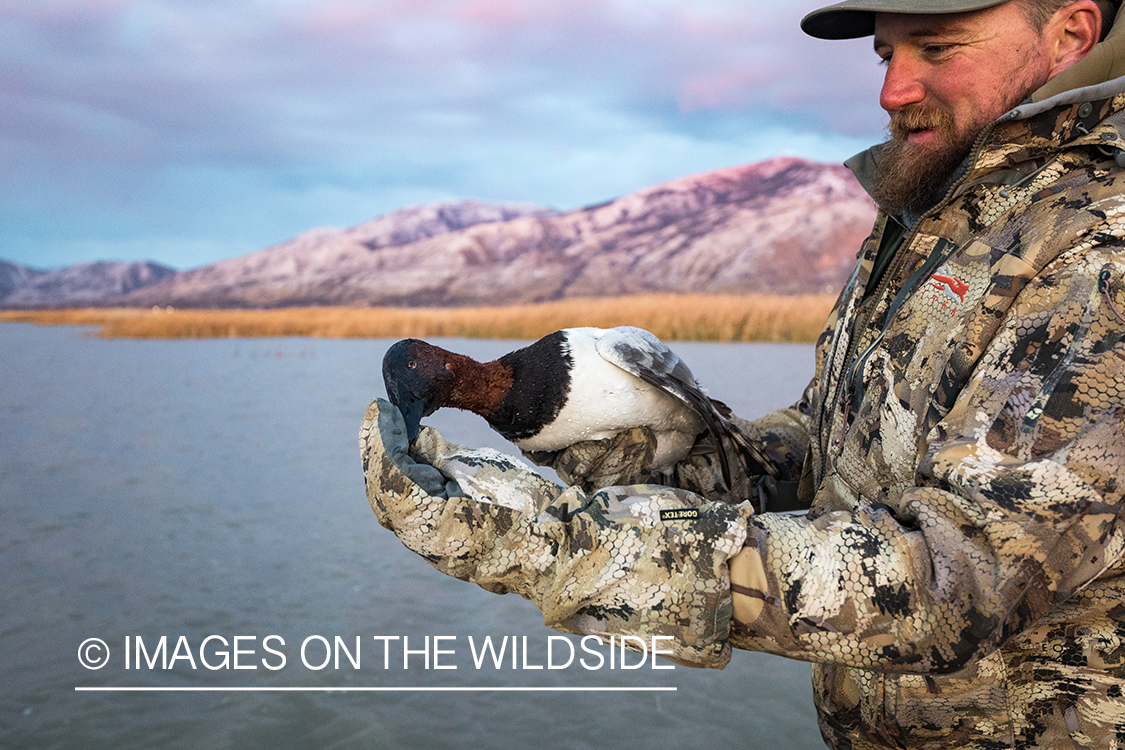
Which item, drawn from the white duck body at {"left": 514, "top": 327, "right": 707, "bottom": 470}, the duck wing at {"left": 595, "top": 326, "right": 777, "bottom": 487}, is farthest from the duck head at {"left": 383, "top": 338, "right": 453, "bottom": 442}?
the duck wing at {"left": 595, "top": 326, "right": 777, "bottom": 487}

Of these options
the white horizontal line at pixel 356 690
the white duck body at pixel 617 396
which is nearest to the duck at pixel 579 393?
the white duck body at pixel 617 396

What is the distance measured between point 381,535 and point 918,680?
17.2 feet

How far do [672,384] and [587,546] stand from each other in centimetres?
140

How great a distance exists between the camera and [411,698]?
447cm

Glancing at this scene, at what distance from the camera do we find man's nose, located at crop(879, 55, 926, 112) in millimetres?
1868

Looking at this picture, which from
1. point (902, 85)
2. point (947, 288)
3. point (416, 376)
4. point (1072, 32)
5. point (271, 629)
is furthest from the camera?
point (271, 629)

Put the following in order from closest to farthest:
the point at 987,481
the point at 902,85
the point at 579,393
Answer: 1. the point at 987,481
2. the point at 902,85
3. the point at 579,393

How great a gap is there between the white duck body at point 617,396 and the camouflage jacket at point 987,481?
799 millimetres

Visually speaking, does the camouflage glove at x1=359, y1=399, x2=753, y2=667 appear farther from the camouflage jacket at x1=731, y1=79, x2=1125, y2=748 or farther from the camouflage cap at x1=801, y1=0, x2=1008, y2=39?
the camouflage cap at x1=801, y1=0, x2=1008, y2=39

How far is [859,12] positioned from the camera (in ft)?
6.83

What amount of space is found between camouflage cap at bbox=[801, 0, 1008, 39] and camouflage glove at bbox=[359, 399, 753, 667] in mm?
1106

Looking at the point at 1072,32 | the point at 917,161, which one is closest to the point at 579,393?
the point at 917,161
